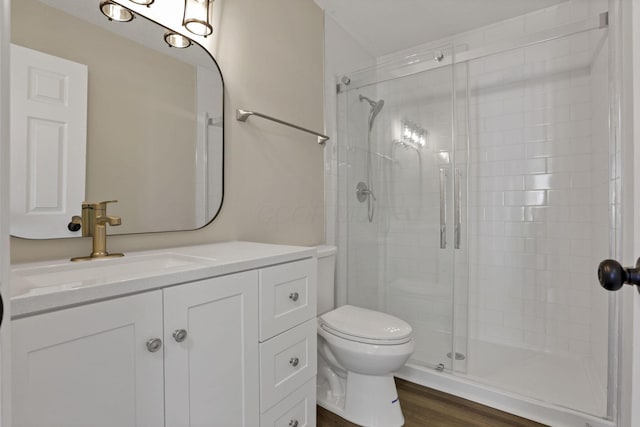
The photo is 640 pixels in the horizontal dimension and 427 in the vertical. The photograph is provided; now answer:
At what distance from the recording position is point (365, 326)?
5.52ft

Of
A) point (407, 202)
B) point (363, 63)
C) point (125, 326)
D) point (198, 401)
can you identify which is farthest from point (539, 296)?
point (125, 326)

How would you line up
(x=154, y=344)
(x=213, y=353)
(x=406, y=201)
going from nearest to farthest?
(x=154, y=344), (x=213, y=353), (x=406, y=201)

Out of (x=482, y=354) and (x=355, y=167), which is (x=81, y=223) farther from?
(x=482, y=354)

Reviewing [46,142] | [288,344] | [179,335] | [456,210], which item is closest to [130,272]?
[179,335]

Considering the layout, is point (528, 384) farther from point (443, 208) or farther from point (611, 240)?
point (443, 208)

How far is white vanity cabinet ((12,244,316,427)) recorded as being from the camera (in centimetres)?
66

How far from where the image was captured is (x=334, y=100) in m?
2.38

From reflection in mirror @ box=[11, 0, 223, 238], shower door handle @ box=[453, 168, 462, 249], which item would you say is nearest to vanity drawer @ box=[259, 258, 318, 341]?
reflection in mirror @ box=[11, 0, 223, 238]

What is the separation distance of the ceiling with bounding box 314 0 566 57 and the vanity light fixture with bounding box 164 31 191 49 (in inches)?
45.5

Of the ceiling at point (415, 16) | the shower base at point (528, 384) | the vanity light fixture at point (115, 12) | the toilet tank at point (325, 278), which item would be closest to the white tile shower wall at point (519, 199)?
the ceiling at point (415, 16)

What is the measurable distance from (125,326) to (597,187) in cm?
257

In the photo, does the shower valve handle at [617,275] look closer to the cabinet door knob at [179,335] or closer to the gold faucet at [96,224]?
the cabinet door knob at [179,335]

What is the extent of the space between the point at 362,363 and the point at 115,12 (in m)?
1.76

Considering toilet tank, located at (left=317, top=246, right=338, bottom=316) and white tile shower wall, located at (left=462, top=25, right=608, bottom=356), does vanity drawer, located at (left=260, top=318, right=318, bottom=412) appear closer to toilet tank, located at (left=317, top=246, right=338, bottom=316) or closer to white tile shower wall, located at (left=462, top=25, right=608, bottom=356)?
toilet tank, located at (left=317, top=246, right=338, bottom=316)
